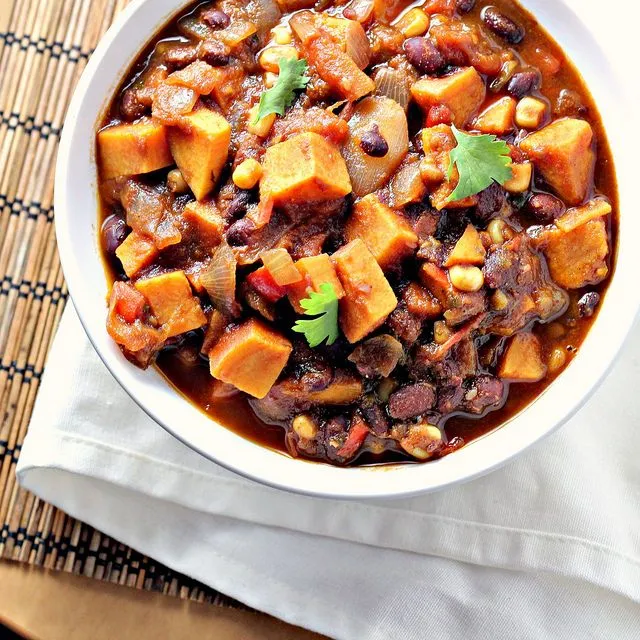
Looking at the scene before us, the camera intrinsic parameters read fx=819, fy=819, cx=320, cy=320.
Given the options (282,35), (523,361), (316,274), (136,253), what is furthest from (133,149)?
(523,361)

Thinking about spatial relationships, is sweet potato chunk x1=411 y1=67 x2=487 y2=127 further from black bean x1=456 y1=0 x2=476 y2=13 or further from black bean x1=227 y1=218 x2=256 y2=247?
black bean x1=227 y1=218 x2=256 y2=247

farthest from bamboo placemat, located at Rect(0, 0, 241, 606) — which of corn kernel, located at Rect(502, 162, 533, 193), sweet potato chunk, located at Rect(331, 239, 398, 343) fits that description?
corn kernel, located at Rect(502, 162, 533, 193)

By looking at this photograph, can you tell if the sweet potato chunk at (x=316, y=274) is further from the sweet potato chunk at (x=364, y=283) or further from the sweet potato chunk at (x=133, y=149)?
the sweet potato chunk at (x=133, y=149)

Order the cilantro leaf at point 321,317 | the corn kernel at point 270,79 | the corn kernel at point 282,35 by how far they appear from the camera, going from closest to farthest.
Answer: the cilantro leaf at point 321,317, the corn kernel at point 270,79, the corn kernel at point 282,35

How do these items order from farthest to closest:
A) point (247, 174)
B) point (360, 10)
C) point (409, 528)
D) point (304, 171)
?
point (409, 528) → point (360, 10) → point (247, 174) → point (304, 171)

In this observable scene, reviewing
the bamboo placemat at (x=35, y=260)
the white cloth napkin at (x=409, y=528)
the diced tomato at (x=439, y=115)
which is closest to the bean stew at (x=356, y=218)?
the diced tomato at (x=439, y=115)

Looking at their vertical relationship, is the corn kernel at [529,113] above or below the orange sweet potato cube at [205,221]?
above

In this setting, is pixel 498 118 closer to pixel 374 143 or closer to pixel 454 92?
pixel 454 92
